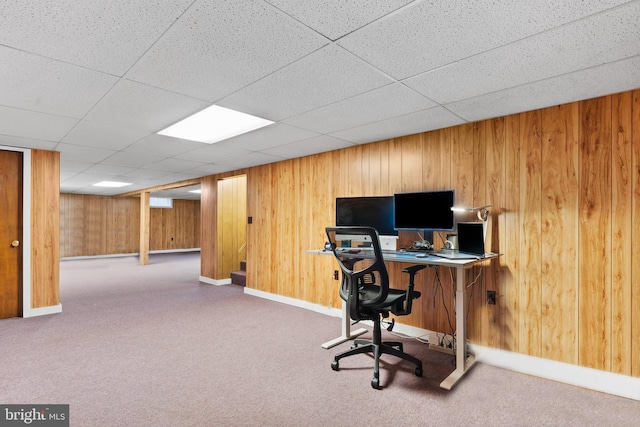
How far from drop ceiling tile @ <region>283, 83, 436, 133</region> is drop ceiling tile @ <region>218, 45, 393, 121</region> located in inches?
4.4

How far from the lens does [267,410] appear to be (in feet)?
7.21

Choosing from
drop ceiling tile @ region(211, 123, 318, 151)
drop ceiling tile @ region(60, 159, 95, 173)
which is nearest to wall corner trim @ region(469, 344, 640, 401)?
drop ceiling tile @ region(211, 123, 318, 151)

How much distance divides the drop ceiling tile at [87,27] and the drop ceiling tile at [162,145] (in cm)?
182

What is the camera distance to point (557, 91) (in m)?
2.44

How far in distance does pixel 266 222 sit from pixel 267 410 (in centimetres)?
354

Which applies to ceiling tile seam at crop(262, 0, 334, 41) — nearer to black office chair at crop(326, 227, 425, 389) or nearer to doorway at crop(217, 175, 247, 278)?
black office chair at crop(326, 227, 425, 389)

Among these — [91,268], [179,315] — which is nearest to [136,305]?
[179,315]

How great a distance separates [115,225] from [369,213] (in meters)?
11.4

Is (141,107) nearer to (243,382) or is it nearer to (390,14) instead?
(390,14)

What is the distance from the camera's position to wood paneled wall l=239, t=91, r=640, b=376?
2480 millimetres

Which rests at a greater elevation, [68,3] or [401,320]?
[68,3]

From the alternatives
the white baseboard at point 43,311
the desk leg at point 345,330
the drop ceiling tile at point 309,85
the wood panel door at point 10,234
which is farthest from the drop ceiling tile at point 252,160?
the white baseboard at point 43,311

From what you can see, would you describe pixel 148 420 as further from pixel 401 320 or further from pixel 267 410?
pixel 401 320

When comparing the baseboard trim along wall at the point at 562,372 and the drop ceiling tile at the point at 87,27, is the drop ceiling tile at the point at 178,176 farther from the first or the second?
the baseboard trim along wall at the point at 562,372
